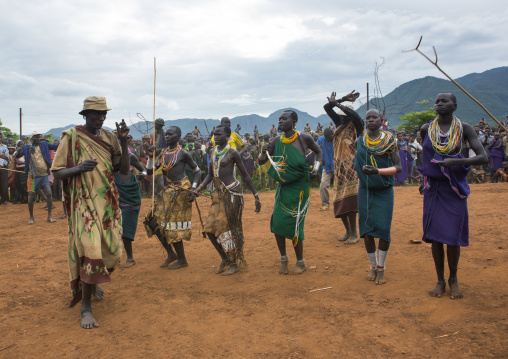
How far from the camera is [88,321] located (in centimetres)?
416

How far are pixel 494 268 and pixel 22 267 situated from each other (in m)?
6.70

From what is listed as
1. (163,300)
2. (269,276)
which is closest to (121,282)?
(163,300)

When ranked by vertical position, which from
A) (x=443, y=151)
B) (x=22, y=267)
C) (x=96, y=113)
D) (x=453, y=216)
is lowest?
(x=22, y=267)

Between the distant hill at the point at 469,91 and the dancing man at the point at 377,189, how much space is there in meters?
60.9

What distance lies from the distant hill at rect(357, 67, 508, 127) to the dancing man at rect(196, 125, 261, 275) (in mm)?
60853

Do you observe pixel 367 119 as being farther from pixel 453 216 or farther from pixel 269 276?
pixel 269 276

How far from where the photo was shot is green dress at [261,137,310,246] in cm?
548

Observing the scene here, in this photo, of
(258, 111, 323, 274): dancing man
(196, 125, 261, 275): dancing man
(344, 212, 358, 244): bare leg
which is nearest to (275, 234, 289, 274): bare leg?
(258, 111, 323, 274): dancing man

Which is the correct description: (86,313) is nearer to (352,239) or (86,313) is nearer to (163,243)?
(163,243)

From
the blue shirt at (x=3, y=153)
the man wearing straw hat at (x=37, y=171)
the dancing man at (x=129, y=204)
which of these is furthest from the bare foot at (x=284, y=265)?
the blue shirt at (x=3, y=153)

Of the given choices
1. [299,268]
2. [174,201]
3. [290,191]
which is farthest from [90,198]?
[299,268]

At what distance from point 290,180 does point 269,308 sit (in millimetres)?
1751

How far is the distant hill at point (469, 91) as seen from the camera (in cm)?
7338

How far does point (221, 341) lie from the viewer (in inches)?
146
